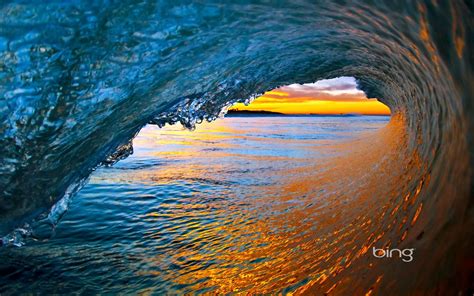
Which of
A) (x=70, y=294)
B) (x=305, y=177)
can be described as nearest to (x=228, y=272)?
(x=70, y=294)

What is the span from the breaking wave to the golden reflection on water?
4cm

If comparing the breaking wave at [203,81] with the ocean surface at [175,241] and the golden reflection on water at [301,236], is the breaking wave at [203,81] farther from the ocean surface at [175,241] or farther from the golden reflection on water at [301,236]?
the ocean surface at [175,241]

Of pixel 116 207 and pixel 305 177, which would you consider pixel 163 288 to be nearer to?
pixel 116 207

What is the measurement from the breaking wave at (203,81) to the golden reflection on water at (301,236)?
0.12 feet

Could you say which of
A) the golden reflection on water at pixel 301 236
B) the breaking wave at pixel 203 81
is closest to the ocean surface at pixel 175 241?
the golden reflection on water at pixel 301 236

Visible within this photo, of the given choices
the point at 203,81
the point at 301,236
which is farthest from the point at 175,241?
the point at 203,81

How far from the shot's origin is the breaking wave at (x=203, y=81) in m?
1.51

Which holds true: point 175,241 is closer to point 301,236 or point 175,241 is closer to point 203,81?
point 301,236

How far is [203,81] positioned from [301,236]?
1961mm

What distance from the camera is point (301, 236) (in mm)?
3662

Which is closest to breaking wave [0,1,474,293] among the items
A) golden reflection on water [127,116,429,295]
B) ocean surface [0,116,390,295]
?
golden reflection on water [127,116,429,295]

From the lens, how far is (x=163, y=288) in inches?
114

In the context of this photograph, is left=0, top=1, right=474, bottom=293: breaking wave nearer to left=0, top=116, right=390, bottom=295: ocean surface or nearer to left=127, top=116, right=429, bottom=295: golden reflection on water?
left=127, top=116, right=429, bottom=295: golden reflection on water

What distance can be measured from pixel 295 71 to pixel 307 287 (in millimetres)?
2776
